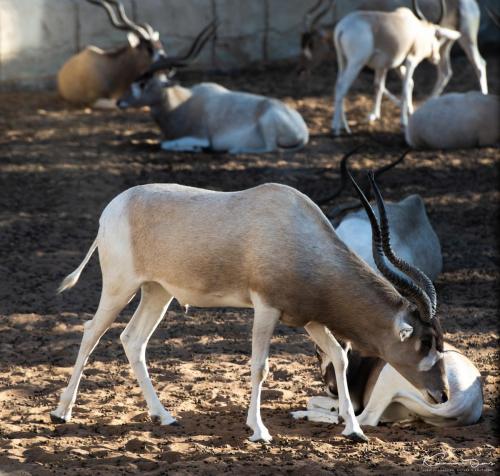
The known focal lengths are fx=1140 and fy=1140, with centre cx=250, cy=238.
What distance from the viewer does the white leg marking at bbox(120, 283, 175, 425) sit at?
5.41m

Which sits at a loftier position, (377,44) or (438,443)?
(377,44)

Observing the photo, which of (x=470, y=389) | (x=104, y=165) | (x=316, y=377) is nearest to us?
(x=470, y=389)

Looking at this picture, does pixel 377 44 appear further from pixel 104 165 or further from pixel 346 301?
pixel 346 301

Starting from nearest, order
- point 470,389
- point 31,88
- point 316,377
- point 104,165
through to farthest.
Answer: point 470,389 < point 316,377 < point 104,165 < point 31,88

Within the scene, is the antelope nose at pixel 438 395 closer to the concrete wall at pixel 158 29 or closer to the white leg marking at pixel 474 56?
the white leg marking at pixel 474 56

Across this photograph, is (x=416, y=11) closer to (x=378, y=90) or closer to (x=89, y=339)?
(x=378, y=90)

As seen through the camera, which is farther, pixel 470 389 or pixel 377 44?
pixel 377 44

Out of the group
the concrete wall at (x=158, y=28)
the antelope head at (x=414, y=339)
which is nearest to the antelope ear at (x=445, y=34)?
the concrete wall at (x=158, y=28)

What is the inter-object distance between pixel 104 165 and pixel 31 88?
11.2ft

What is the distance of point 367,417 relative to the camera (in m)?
5.55

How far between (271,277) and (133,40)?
867 centimetres

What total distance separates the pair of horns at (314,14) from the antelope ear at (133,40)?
6.85 feet

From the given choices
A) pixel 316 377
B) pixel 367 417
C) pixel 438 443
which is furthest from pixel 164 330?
pixel 438 443

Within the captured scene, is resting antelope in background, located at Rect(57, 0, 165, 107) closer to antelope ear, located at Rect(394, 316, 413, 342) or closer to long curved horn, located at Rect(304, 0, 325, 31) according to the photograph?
long curved horn, located at Rect(304, 0, 325, 31)
